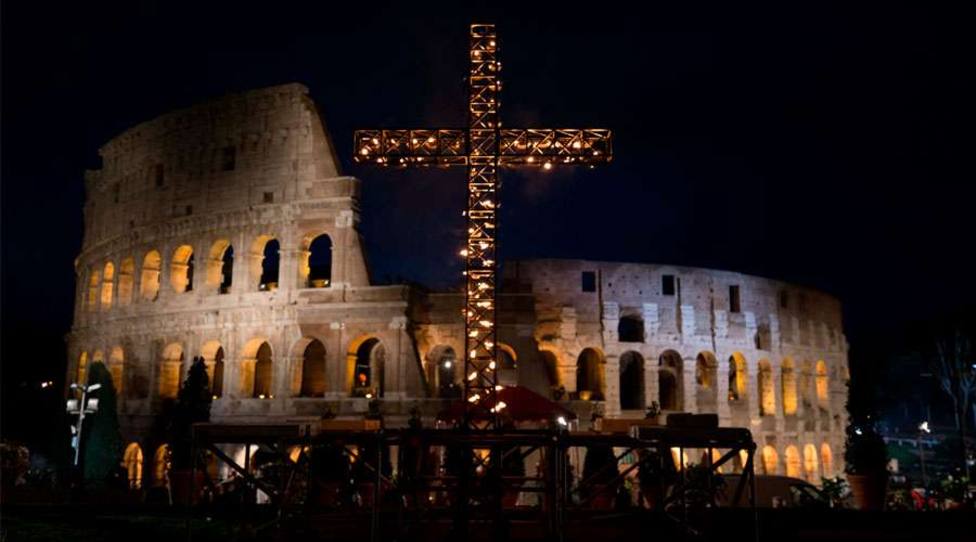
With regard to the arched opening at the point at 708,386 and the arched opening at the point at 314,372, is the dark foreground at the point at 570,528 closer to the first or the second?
the arched opening at the point at 314,372

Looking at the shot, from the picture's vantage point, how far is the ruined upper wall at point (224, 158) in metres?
28.0

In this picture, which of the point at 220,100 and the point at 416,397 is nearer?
the point at 416,397

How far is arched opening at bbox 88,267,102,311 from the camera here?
3396 cm

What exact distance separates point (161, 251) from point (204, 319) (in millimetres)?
3734

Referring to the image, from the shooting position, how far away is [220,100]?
29.7 meters

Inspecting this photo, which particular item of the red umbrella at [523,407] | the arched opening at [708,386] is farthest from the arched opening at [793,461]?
the red umbrella at [523,407]

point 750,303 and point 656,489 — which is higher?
point 750,303

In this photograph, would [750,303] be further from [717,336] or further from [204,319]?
[204,319]

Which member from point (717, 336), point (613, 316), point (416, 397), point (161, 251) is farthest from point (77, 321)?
point (717, 336)

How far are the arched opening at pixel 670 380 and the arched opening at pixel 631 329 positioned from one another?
1.44 m

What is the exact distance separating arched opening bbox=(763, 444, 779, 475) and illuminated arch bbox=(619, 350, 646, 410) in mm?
6117

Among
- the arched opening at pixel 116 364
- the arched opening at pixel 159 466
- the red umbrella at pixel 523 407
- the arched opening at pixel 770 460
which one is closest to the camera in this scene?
the red umbrella at pixel 523 407

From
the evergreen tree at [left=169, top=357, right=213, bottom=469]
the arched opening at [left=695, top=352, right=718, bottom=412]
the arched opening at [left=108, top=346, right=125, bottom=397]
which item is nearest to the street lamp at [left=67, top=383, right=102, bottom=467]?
the arched opening at [left=108, top=346, right=125, bottom=397]

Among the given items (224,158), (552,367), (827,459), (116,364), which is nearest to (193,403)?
(224,158)
